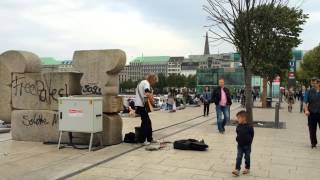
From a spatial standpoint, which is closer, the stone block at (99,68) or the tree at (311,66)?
the stone block at (99,68)

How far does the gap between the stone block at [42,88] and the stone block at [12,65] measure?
51.6 inches

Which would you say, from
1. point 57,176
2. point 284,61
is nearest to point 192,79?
point 284,61

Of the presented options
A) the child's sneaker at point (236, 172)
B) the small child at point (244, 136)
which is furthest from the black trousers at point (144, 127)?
the child's sneaker at point (236, 172)

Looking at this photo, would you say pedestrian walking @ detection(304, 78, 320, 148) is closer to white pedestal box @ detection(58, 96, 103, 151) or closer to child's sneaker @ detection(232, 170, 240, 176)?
child's sneaker @ detection(232, 170, 240, 176)

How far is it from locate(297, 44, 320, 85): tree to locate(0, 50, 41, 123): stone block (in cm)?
4743

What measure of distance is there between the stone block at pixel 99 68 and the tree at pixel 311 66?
164 feet

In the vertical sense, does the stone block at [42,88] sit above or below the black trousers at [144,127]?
above

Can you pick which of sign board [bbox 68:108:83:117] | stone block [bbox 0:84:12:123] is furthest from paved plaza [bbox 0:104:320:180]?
stone block [bbox 0:84:12:123]

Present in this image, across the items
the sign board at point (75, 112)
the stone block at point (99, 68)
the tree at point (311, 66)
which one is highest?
the tree at point (311, 66)

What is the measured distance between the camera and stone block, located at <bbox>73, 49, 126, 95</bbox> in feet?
34.3

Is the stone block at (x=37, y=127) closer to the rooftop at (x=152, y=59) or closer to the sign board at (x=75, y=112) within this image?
the sign board at (x=75, y=112)

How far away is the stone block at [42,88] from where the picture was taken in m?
11.0

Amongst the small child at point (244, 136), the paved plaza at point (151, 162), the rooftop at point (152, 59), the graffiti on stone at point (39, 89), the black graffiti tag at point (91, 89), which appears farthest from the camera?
the rooftop at point (152, 59)

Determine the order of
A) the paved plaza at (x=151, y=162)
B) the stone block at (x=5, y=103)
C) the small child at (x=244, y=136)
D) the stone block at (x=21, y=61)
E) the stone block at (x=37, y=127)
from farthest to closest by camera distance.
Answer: the stone block at (x=5, y=103)
the stone block at (x=21, y=61)
the stone block at (x=37, y=127)
the small child at (x=244, y=136)
the paved plaza at (x=151, y=162)
